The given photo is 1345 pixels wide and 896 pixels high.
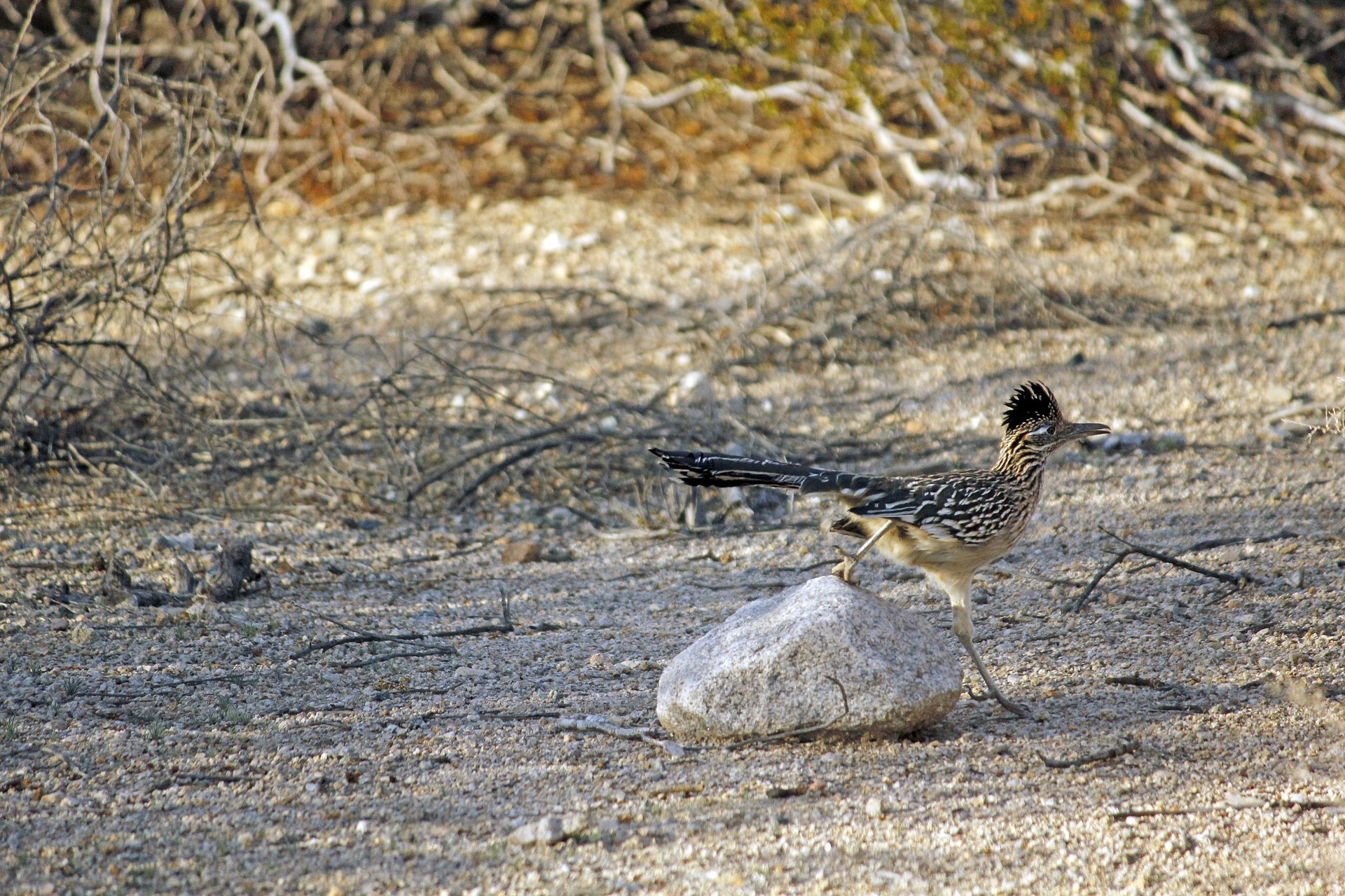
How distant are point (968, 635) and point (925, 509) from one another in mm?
466

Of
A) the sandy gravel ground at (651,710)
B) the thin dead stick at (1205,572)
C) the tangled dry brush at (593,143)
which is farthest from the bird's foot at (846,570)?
the tangled dry brush at (593,143)

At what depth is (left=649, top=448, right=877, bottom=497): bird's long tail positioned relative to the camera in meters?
4.10

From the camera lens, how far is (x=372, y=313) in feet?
30.4

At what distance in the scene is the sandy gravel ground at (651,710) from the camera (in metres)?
3.10

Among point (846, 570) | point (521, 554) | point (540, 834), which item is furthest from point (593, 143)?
point (540, 834)

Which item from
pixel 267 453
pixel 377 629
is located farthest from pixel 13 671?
pixel 267 453

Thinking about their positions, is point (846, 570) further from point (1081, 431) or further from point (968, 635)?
point (1081, 431)

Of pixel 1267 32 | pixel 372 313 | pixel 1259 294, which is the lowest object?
pixel 1259 294

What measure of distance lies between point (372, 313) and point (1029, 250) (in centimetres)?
484

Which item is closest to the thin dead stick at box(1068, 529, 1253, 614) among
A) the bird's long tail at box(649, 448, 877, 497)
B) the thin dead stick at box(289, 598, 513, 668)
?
the bird's long tail at box(649, 448, 877, 497)

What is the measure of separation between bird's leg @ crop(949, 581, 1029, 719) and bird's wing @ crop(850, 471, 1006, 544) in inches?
10.1

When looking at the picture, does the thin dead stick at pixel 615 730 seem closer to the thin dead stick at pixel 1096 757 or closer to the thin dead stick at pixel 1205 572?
the thin dead stick at pixel 1096 757

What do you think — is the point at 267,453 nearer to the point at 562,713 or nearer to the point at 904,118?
the point at 562,713

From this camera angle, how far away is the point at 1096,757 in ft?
12.0
